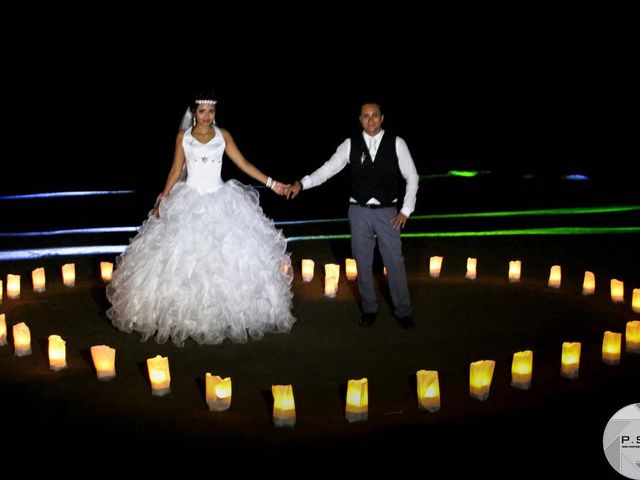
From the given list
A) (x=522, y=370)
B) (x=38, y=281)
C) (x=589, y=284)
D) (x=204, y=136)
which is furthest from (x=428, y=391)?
(x=38, y=281)

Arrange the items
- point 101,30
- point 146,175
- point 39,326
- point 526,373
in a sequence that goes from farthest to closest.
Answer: point 101,30 → point 146,175 → point 39,326 → point 526,373

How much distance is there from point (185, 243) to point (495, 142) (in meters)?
19.1

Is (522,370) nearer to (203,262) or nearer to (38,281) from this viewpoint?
(203,262)

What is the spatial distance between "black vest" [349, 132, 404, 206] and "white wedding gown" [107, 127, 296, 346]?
2.95 ft

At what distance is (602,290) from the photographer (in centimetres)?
1023

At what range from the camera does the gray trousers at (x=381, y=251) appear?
350 inches

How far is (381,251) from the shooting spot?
8992mm

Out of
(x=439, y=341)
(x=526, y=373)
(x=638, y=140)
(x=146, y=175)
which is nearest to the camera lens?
(x=526, y=373)

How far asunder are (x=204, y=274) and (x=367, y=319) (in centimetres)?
158

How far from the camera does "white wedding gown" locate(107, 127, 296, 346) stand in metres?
8.40

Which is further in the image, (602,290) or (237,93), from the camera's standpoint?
(237,93)

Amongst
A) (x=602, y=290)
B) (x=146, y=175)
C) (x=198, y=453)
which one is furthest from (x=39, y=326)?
(x=146, y=175)

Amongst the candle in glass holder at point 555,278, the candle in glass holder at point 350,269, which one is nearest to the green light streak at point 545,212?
the candle in glass holder at point 350,269

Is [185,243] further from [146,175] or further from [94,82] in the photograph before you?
[94,82]
